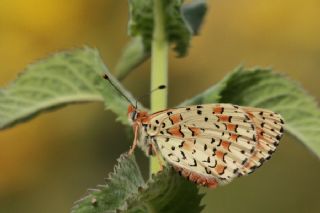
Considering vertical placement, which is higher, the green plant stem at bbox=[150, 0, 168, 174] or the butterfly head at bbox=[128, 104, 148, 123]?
the green plant stem at bbox=[150, 0, 168, 174]

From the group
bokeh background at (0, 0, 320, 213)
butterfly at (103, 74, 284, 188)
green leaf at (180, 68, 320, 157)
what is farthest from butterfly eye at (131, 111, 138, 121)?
bokeh background at (0, 0, 320, 213)

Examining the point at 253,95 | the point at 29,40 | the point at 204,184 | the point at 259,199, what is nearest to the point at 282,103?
the point at 253,95

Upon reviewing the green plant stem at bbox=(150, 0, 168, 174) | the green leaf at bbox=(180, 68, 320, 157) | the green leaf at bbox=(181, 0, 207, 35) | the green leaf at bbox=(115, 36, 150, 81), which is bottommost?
the green leaf at bbox=(180, 68, 320, 157)

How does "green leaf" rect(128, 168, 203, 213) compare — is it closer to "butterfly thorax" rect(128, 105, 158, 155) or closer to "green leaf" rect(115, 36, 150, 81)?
"butterfly thorax" rect(128, 105, 158, 155)

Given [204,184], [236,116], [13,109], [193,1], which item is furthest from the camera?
[193,1]

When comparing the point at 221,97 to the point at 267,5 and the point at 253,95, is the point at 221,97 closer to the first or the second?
the point at 253,95

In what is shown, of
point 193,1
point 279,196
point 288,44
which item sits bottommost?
point 193,1

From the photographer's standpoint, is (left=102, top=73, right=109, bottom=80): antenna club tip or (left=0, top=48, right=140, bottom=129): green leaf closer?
(left=102, top=73, right=109, bottom=80): antenna club tip

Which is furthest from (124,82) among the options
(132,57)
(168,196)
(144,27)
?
(168,196)

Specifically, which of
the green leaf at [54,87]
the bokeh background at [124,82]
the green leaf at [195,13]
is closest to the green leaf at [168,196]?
the green leaf at [54,87]
